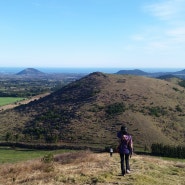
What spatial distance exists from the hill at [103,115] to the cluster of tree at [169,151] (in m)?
9.20

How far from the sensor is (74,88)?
4503 inches

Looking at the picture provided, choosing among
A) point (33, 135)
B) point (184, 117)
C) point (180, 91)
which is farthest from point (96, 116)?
point (180, 91)

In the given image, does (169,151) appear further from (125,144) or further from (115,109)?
(125,144)

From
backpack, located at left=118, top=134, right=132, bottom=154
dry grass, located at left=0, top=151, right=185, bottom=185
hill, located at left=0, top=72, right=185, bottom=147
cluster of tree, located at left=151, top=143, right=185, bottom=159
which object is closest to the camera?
dry grass, located at left=0, top=151, right=185, bottom=185

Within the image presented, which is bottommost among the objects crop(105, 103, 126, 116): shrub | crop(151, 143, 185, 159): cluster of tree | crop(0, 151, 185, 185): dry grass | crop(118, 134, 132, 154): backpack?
crop(151, 143, 185, 159): cluster of tree

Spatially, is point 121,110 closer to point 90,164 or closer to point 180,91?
point 180,91

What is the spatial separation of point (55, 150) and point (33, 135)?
48.0 feet

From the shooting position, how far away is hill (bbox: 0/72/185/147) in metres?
74.6

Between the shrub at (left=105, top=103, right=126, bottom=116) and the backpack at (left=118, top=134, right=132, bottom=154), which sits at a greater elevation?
the backpack at (left=118, top=134, right=132, bottom=154)

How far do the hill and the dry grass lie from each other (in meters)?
49.9

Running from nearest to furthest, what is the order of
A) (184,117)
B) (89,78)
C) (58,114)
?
1. (184,117)
2. (58,114)
3. (89,78)

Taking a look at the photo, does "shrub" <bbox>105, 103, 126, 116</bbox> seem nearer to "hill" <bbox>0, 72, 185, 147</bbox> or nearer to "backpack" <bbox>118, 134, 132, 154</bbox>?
"hill" <bbox>0, 72, 185, 147</bbox>

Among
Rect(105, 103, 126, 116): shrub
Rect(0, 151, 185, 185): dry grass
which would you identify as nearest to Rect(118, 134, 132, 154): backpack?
Rect(0, 151, 185, 185): dry grass

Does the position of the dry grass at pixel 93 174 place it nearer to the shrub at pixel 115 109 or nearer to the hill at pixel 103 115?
the hill at pixel 103 115
